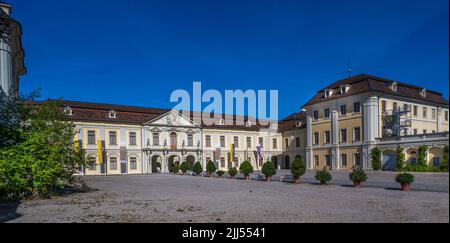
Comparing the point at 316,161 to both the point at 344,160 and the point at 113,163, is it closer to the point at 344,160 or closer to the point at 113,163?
the point at 344,160

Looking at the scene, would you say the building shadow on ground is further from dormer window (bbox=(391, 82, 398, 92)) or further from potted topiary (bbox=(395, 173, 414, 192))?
dormer window (bbox=(391, 82, 398, 92))

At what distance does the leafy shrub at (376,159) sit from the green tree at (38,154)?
91.0 feet

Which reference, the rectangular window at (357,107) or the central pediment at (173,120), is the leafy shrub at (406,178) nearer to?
the rectangular window at (357,107)

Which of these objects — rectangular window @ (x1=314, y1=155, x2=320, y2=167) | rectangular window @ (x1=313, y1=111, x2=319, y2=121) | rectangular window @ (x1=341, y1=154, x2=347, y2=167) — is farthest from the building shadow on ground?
rectangular window @ (x1=313, y1=111, x2=319, y2=121)

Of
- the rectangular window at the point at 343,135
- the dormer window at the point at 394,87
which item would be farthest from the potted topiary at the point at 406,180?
the dormer window at the point at 394,87

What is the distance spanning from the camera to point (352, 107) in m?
36.6

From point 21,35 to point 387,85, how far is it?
3538 centimetres

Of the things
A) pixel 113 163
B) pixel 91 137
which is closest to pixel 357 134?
pixel 113 163

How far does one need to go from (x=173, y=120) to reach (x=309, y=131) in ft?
59.0

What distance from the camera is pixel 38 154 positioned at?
513 inches

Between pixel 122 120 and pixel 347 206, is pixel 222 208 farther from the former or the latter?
pixel 122 120

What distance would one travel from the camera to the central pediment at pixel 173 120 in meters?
42.1
